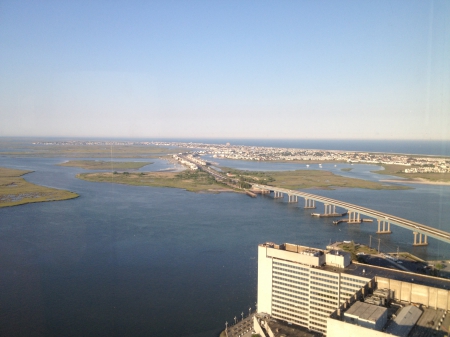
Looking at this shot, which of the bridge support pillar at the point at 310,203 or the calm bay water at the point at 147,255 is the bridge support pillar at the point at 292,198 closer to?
the bridge support pillar at the point at 310,203

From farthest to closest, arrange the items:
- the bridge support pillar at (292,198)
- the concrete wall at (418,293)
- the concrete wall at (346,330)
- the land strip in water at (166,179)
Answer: the land strip in water at (166,179)
the bridge support pillar at (292,198)
the concrete wall at (418,293)
the concrete wall at (346,330)

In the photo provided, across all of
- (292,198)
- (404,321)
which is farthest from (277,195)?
(404,321)

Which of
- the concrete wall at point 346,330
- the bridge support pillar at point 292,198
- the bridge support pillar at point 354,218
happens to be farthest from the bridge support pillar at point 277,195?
the concrete wall at point 346,330

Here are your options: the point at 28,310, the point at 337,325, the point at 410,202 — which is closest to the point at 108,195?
the point at 28,310

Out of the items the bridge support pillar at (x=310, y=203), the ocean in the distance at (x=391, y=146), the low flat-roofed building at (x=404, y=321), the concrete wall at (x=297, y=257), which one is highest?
the ocean in the distance at (x=391, y=146)

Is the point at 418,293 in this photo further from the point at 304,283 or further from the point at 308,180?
the point at 308,180

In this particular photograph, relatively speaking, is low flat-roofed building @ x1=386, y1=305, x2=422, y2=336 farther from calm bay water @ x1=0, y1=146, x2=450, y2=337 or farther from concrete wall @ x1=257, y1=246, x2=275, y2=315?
calm bay water @ x1=0, y1=146, x2=450, y2=337
